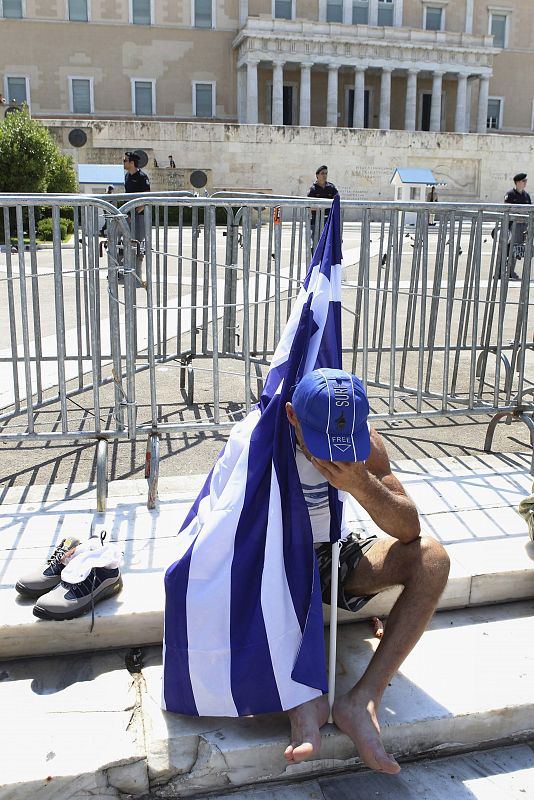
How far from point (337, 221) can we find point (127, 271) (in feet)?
4.94

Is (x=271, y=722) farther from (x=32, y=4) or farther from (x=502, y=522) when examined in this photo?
(x=32, y=4)

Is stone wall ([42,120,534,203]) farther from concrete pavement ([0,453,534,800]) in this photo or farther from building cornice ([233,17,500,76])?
concrete pavement ([0,453,534,800])

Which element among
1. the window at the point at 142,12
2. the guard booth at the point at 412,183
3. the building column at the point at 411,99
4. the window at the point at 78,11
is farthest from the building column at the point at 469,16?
the guard booth at the point at 412,183

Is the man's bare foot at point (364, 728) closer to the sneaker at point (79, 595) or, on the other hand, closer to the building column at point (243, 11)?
the sneaker at point (79, 595)

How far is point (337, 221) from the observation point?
257 cm

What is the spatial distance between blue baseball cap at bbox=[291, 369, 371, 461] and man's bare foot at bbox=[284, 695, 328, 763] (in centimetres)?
81

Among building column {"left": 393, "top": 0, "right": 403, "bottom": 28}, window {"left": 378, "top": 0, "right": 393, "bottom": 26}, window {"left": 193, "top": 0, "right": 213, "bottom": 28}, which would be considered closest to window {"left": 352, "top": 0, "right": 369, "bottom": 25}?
window {"left": 378, "top": 0, "right": 393, "bottom": 26}

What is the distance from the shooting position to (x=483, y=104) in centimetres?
5459

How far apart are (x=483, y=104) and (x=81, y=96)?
28.6m

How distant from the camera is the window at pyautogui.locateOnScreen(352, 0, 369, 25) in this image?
2101 inches

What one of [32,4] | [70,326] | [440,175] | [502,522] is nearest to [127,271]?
[502,522]

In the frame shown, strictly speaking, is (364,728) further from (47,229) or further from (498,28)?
(498,28)

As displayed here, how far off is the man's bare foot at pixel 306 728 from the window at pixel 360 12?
58.7 metres

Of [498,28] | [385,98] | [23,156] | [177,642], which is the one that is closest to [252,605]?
[177,642]
